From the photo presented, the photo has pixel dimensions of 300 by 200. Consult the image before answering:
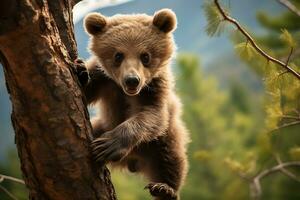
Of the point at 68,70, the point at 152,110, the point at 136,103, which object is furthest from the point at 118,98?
the point at 68,70

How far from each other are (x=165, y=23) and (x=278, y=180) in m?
11.6

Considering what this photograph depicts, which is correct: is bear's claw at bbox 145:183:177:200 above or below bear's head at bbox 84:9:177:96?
below

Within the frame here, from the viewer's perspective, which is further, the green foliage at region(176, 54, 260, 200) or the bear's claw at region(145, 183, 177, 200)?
the green foliage at region(176, 54, 260, 200)

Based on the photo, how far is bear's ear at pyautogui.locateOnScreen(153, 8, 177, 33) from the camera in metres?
4.48

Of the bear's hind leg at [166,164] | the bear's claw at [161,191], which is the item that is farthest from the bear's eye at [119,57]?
the bear's claw at [161,191]

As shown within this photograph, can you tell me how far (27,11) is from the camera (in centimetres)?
247

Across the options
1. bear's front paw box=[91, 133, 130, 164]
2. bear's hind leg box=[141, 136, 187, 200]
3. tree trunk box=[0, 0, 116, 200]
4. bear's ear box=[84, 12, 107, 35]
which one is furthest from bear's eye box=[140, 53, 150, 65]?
tree trunk box=[0, 0, 116, 200]

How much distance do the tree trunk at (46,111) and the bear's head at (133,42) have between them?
1.31 m

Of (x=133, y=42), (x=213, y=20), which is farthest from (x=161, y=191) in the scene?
(x=213, y=20)

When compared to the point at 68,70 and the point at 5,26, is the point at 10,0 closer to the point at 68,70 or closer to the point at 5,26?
the point at 5,26

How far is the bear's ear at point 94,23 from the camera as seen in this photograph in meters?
4.50

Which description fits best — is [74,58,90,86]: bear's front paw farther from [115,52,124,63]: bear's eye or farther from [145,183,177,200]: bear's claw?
[145,183,177,200]: bear's claw

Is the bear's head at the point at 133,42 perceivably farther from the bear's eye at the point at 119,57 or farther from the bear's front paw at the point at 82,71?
the bear's front paw at the point at 82,71

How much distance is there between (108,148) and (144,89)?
48.5 inches
